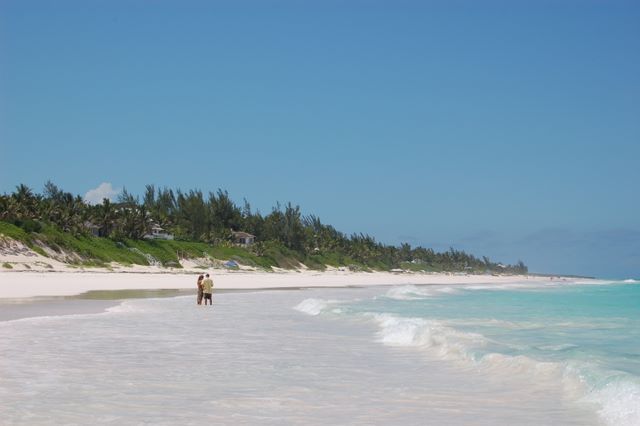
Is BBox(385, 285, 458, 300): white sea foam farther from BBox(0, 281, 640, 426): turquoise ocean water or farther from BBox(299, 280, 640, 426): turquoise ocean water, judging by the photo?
BBox(0, 281, 640, 426): turquoise ocean water

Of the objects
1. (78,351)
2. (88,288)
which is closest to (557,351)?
(78,351)

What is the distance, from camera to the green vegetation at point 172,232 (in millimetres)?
68625

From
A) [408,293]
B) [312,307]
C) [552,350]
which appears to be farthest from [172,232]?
[552,350]

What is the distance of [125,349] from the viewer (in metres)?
14.9

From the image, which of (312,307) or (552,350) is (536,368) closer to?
(552,350)

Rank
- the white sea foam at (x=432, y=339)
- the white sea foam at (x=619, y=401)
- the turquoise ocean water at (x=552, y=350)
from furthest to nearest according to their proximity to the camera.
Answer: the white sea foam at (x=432, y=339), the turquoise ocean water at (x=552, y=350), the white sea foam at (x=619, y=401)

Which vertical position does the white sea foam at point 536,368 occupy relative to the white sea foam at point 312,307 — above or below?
below

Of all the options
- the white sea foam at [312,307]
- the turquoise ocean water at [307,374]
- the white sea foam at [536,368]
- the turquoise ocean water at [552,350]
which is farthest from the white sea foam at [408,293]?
the white sea foam at [536,368]

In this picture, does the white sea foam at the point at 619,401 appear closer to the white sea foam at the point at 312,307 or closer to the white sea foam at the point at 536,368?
the white sea foam at the point at 536,368

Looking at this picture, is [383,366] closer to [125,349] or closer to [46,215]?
[125,349]

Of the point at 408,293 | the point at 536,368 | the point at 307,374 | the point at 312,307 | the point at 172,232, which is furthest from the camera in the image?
the point at 172,232

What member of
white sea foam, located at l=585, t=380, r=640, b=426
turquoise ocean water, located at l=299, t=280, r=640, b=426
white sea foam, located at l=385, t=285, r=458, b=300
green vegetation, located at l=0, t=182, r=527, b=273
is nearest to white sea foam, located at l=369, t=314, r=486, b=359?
turquoise ocean water, located at l=299, t=280, r=640, b=426

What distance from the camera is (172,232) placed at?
3969 inches

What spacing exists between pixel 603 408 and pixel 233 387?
541 centimetres
